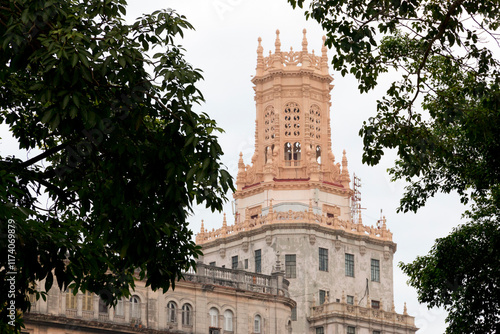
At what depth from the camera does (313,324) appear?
86938 millimetres

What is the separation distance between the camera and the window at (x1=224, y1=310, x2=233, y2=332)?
75.9 metres

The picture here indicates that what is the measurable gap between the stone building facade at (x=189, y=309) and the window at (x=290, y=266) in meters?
7.38

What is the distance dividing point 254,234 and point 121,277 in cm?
6800

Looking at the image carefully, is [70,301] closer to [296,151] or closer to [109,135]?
[296,151]

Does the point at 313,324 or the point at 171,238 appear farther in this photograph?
the point at 313,324

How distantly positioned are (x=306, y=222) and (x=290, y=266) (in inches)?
168

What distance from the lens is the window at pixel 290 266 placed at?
89.1m

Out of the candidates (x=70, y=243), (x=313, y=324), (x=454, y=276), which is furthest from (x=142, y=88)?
(x=313, y=324)

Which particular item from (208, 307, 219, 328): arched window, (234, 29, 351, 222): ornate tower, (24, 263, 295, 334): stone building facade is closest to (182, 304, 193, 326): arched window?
(24, 263, 295, 334): stone building facade

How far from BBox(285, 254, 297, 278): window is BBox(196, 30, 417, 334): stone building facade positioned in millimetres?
91

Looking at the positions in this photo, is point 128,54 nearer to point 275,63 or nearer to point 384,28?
point 384,28

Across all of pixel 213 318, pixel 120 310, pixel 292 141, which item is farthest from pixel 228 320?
pixel 292 141

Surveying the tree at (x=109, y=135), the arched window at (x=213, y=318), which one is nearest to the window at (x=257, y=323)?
the arched window at (x=213, y=318)

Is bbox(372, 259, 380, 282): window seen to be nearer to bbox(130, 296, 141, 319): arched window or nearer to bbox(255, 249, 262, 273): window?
bbox(255, 249, 262, 273): window
